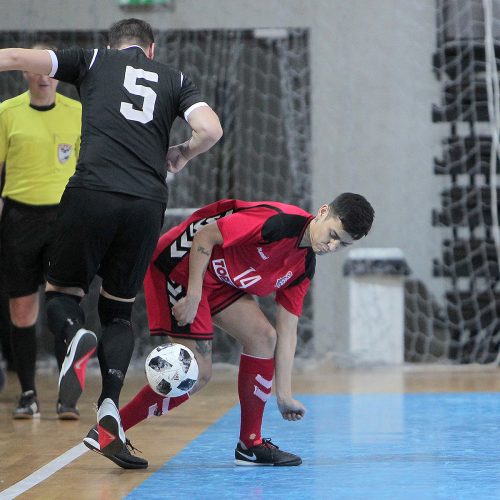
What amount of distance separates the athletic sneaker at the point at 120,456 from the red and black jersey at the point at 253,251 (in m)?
0.63

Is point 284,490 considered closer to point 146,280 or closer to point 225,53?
point 146,280

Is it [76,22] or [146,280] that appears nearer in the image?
[146,280]

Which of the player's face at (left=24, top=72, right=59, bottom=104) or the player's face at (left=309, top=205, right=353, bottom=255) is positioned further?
the player's face at (left=24, top=72, right=59, bottom=104)

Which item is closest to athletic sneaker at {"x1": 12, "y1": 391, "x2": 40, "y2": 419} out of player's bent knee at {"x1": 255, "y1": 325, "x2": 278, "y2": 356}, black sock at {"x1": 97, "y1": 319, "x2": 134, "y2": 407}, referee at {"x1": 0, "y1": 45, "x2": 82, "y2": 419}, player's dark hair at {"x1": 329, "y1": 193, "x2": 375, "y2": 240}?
referee at {"x1": 0, "y1": 45, "x2": 82, "y2": 419}

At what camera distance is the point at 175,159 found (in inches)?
131

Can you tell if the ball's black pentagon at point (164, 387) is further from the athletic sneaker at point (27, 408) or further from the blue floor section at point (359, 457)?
the athletic sneaker at point (27, 408)

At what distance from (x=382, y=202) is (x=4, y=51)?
5672 mm

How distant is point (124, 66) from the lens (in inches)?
125

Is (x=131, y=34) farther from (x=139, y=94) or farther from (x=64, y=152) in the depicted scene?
(x=64, y=152)

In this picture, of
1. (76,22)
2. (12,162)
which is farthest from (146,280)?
(76,22)

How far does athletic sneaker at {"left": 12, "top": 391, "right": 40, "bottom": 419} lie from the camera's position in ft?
15.2

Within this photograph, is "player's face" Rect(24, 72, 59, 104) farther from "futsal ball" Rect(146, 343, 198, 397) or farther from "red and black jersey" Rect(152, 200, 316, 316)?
"futsal ball" Rect(146, 343, 198, 397)

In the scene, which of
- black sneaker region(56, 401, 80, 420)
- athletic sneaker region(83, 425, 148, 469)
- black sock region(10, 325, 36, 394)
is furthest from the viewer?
black sock region(10, 325, 36, 394)

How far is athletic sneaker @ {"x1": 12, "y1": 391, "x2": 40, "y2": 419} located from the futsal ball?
1603 millimetres
